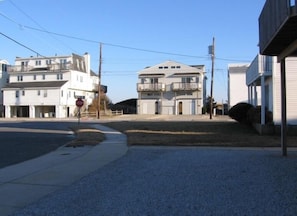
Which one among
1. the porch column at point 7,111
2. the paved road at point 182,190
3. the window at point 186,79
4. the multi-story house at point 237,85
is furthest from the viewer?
the window at point 186,79

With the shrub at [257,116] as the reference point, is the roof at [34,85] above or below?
above

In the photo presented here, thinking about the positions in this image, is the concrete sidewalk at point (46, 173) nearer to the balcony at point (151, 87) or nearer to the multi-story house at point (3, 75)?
the balcony at point (151, 87)

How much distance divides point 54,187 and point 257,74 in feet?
60.4

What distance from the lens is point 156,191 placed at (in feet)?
25.2

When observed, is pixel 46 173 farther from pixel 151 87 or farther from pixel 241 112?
pixel 151 87

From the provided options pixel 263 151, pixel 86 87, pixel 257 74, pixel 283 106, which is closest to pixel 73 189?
pixel 283 106

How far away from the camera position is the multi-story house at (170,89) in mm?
71625

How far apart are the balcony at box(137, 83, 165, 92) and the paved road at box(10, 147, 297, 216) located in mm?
60588

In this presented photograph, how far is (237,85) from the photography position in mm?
64438

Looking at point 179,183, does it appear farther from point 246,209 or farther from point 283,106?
point 283,106

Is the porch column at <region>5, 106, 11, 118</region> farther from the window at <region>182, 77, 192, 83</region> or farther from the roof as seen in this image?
the window at <region>182, 77, 192, 83</region>

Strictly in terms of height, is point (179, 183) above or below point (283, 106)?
below

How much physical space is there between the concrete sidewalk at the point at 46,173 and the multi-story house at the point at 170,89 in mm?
56579

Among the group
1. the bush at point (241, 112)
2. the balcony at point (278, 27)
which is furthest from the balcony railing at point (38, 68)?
the balcony at point (278, 27)
